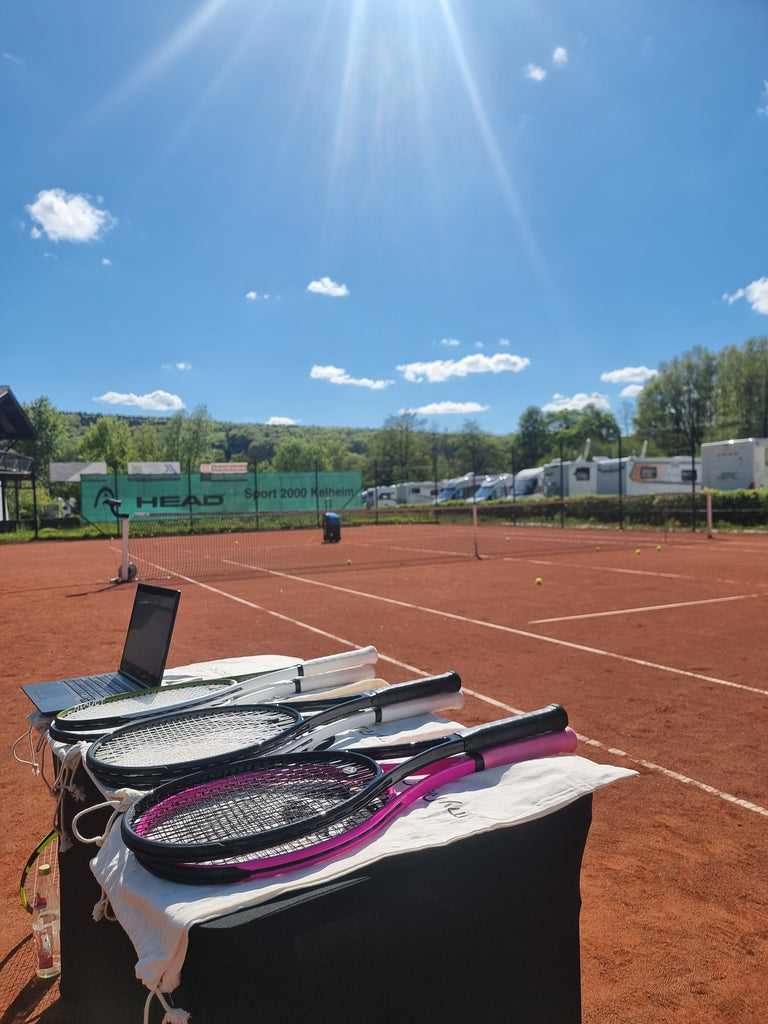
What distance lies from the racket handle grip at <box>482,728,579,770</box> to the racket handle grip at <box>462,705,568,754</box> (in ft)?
0.04

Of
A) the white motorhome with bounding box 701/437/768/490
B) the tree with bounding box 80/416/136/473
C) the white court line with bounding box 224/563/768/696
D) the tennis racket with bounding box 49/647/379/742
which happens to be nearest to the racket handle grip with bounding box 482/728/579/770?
the tennis racket with bounding box 49/647/379/742

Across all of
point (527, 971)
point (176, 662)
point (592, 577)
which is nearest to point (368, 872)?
point (527, 971)

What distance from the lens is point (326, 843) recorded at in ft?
4.23

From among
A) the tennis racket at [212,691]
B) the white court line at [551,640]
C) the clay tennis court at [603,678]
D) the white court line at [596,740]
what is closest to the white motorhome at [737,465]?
the clay tennis court at [603,678]

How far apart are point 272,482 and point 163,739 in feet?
110

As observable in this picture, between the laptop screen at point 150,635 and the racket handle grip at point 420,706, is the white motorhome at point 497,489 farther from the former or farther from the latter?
the racket handle grip at point 420,706

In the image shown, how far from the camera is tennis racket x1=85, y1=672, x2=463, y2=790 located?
1601 mm

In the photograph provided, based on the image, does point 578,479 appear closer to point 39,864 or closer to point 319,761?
point 39,864

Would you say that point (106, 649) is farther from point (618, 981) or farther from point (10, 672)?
point (618, 981)

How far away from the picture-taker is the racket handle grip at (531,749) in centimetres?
170

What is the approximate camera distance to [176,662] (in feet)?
22.7

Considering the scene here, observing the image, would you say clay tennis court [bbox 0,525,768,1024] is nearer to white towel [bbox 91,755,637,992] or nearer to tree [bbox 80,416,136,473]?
white towel [bbox 91,755,637,992]

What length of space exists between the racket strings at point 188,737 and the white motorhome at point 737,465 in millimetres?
30261

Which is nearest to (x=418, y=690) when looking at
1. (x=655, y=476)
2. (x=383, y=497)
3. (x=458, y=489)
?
(x=655, y=476)
